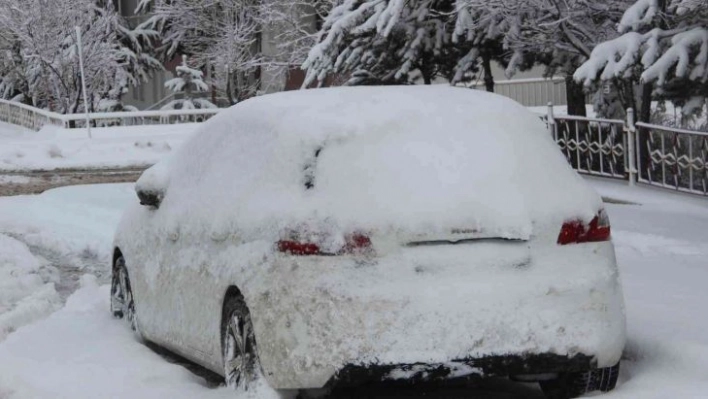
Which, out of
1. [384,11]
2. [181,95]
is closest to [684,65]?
[384,11]

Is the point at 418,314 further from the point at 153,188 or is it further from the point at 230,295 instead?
the point at 153,188

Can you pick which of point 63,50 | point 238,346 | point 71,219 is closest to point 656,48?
point 71,219

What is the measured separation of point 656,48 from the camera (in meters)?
16.9

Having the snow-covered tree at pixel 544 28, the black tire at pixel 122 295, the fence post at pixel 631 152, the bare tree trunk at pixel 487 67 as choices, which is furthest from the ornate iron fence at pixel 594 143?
the black tire at pixel 122 295

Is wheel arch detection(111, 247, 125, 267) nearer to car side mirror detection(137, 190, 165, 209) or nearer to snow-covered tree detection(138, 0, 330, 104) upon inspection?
car side mirror detection(137, 190, 165, 209)

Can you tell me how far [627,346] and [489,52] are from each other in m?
18.1

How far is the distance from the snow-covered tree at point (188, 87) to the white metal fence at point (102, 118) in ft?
12.9

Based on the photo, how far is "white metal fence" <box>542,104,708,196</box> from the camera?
17562 mm

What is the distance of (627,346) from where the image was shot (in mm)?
7758

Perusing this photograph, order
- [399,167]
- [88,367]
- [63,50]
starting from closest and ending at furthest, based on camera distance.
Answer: [399,167]
[88,367]
[63,50]

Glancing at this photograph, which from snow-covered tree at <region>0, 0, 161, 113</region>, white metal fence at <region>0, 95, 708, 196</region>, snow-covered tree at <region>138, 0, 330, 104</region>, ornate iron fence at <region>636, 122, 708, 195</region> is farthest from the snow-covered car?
snow-covered tree at <region>138, 0, 330, 104</region>

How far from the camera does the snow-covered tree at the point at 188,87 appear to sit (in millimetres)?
46531

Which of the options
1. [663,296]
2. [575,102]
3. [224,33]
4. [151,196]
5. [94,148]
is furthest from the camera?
[224,33]

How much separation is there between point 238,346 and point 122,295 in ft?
9.32
